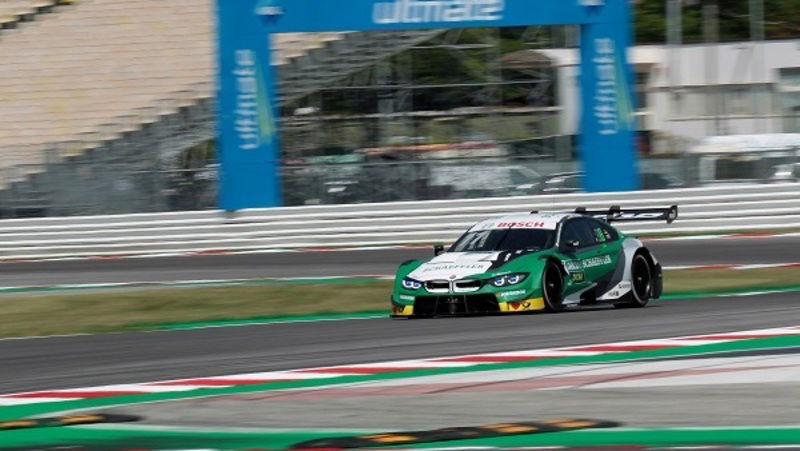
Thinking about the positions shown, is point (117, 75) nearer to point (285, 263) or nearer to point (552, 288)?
point (285, 263)

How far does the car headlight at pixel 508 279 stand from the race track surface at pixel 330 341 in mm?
309

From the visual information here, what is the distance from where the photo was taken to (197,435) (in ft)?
26.0

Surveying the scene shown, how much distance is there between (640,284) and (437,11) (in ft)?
35.9

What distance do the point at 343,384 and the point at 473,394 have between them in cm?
110

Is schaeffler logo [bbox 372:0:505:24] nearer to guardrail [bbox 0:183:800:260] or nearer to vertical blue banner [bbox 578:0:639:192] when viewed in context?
vertical blue banner [bbox 578:0:639:192]

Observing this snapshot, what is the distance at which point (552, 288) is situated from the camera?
14461 mm

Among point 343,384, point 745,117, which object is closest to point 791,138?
point 745,117

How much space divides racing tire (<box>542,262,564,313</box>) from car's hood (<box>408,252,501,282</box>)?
50 centimetres

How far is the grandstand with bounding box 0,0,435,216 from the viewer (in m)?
27.9

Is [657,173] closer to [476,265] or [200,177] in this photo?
[200,177]

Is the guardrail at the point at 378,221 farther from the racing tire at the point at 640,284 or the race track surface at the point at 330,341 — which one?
the race track surface at the point at 330,341

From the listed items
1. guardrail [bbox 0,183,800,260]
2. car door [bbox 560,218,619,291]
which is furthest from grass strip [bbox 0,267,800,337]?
guardrail [bbox 0,183,800,260]

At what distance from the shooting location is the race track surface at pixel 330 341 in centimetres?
1114

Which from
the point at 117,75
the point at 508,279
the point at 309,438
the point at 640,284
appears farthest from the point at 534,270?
the point at 117,75
